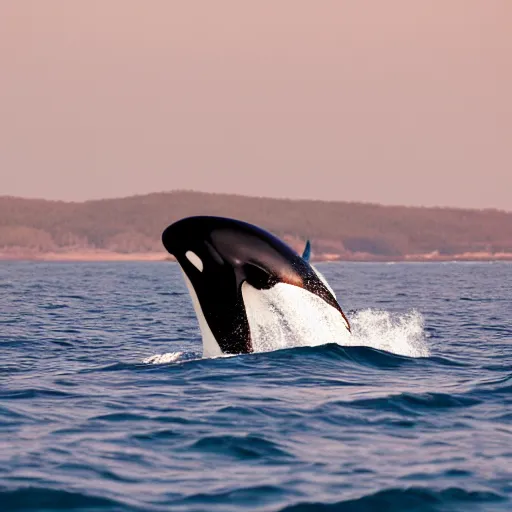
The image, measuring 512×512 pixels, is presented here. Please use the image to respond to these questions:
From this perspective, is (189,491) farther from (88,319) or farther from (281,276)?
(88,319)

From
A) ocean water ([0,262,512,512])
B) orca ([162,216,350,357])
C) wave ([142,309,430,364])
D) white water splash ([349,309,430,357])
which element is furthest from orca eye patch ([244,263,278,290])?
white water splash ([349,309,430,357])

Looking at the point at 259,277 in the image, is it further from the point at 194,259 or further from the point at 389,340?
the point at 389,340

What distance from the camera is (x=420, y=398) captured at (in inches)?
474

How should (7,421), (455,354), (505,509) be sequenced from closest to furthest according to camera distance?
(505,509)
(7,421)
(455,354)

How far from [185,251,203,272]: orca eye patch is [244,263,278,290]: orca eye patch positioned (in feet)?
2.02

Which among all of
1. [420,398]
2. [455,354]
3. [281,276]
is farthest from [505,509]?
[455,354]

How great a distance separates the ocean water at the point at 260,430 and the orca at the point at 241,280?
1.71 feet

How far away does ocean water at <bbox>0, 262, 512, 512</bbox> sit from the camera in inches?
316

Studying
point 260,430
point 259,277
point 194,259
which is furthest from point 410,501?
point 194,259

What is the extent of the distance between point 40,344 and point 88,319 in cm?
867

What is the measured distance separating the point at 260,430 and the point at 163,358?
6.58m

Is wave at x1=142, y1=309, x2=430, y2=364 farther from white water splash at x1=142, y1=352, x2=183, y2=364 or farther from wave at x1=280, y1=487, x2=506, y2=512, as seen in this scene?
wave at x1=280, y1=487, x2=506, y2=512

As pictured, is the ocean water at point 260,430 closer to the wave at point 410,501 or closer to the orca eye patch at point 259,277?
the wave at point 410,501

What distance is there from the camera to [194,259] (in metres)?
13.5
